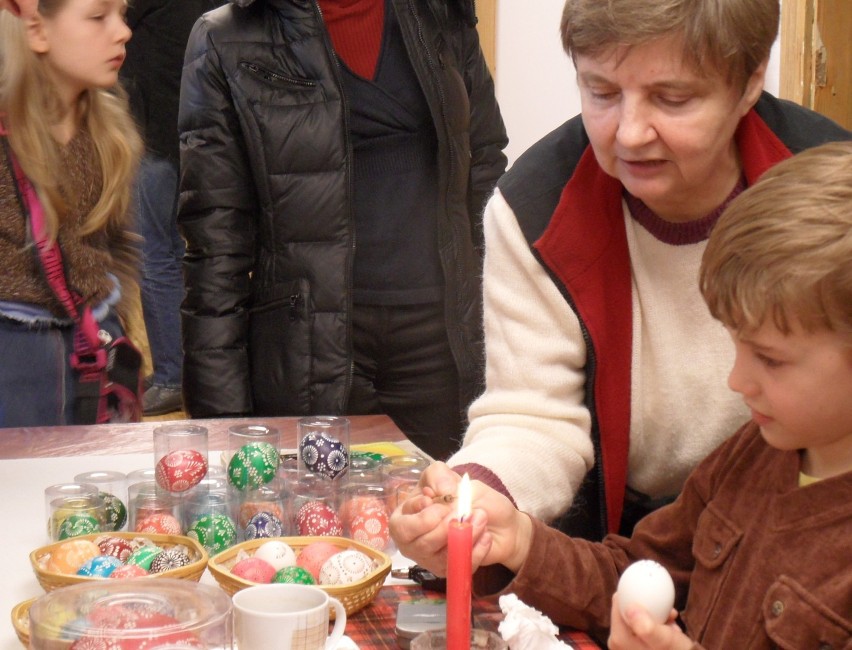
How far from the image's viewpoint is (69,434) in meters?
2.19

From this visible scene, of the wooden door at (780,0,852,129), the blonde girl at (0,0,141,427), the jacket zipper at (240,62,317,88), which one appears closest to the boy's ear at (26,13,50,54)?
the blonde girl at (0,0,141,427)

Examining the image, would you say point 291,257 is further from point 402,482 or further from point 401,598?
point 401,598

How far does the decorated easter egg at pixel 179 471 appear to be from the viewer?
1.65m

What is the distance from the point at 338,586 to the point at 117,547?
0.32m

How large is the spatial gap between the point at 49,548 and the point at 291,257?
1274mm

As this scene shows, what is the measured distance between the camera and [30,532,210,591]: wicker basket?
1.35 metres

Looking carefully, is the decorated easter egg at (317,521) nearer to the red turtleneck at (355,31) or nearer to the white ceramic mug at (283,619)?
the white ceramic mug at (283,619)

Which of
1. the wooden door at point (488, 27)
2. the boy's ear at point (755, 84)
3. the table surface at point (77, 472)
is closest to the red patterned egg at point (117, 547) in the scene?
the table surface at point (77, 472)

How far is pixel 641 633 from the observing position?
1099 mm

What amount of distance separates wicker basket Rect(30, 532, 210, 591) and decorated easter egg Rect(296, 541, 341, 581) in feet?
0.39

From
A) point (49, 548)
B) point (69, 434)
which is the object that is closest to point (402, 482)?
point (49, 548)

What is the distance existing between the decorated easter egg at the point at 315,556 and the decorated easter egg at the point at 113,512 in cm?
31

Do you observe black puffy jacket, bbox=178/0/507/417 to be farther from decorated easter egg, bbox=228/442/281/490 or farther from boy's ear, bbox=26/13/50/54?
decorated easter egg, bbox=228/442/281/490

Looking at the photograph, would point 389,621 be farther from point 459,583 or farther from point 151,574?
point 459,583
